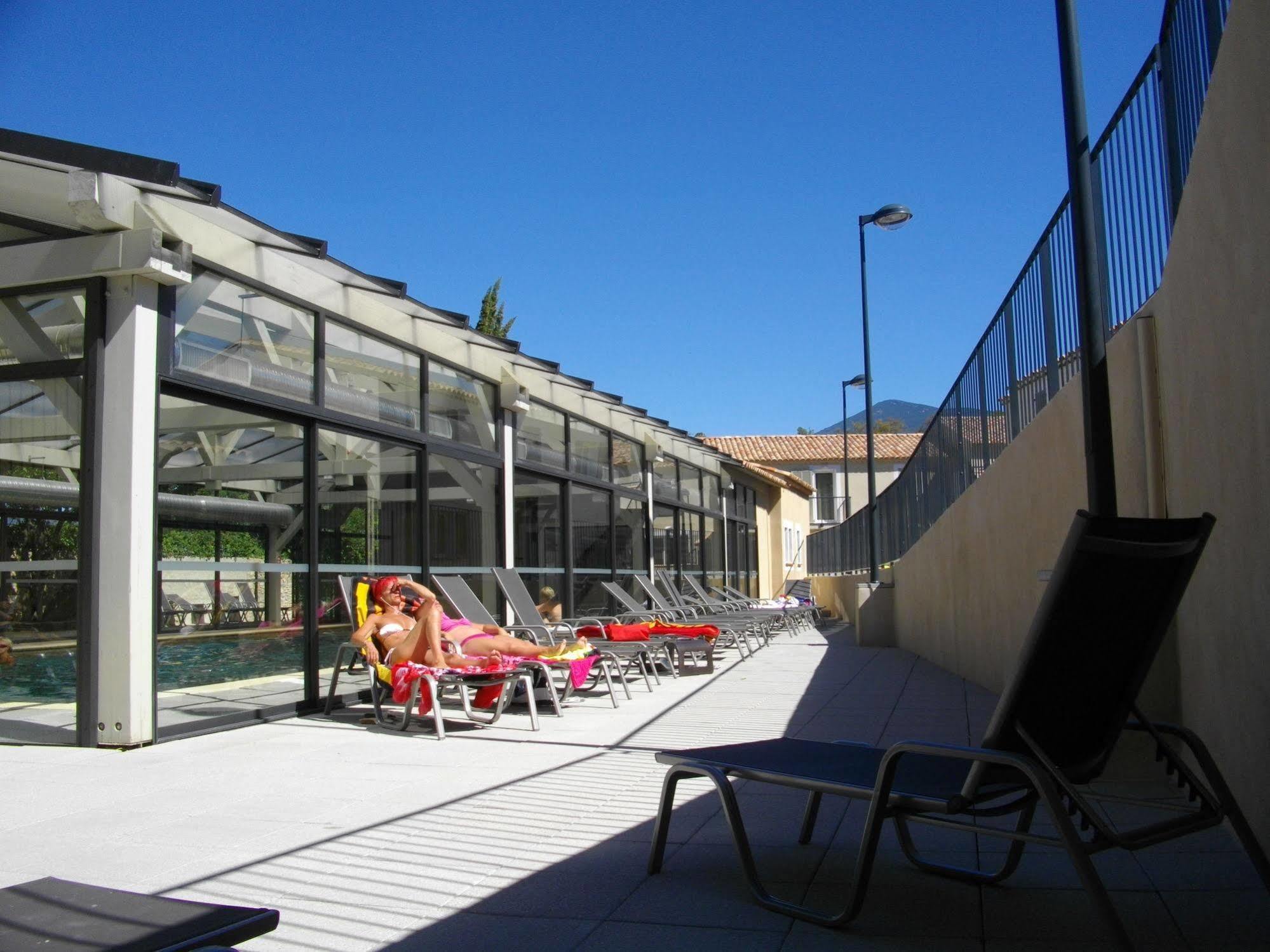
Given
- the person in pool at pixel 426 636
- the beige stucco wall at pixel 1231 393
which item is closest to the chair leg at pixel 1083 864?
the beige stucco wall at pixel 1231 393

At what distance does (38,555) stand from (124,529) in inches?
26.4

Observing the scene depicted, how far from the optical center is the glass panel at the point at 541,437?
1130 cm

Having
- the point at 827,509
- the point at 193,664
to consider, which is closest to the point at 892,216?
the point at 193,664

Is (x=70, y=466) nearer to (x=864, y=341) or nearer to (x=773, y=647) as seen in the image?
(x=773, y=647)

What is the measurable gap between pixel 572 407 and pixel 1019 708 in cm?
1027

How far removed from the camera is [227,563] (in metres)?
6.74

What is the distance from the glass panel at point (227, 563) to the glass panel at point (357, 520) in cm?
18

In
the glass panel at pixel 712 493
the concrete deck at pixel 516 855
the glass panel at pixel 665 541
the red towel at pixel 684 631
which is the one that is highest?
the glass panel at pixel 712 493

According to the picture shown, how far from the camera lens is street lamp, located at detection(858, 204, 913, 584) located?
15125 millimetres

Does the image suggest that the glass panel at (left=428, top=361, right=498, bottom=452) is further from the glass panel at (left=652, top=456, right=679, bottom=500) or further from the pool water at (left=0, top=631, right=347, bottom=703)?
the glass panel at (left=652, top=456, right=679, bottom=500)

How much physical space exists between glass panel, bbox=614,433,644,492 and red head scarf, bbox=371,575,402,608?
7.01 m

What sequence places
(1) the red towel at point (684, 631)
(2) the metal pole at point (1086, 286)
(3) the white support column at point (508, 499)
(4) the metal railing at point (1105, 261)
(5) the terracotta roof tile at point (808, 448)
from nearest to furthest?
(4) the metal railing at point (1105, 261), (2) the metal pole at point (1086, 286), (1) the red towel at point (684, 631), (3) the white support column at point (508, 499), (5) the terracotta roof tile at point (808, 448)

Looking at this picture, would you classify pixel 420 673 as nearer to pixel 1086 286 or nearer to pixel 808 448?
pixel 1086 286

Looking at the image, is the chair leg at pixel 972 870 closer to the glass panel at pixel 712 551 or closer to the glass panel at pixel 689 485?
the glass panel at pixel 689 485
